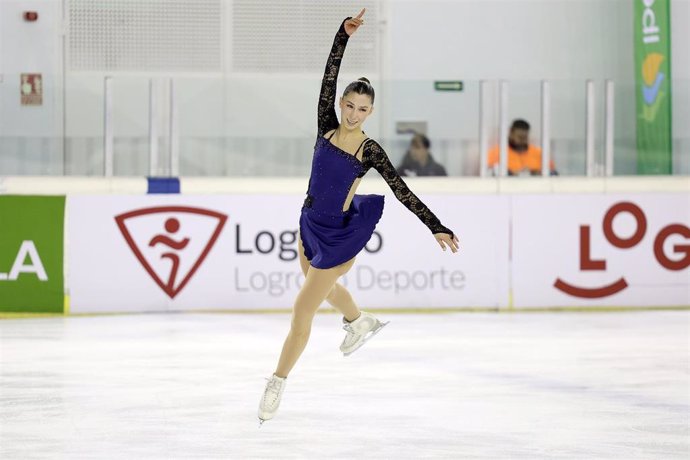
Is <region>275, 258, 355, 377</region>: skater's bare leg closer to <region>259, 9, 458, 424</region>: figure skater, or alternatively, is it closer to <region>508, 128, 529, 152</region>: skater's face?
<region>259, 9, 458, 424</region>: figure skater

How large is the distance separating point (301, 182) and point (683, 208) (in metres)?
3.30

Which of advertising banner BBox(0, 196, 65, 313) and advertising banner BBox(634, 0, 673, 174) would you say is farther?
advertising banner BBox(634, 0, 673, 174)

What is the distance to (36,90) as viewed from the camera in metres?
10.8

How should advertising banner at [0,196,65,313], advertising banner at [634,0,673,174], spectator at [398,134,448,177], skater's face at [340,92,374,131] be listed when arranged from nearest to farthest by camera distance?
1. skater's face at [340,92,374,131]
2. advertising banner at [0,196,65,313]
3. spectator at [398,134,448,177]
4. advertising banner at [634,0,673,174]

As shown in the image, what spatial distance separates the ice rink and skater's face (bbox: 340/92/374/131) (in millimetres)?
1354

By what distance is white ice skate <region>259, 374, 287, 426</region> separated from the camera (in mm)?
5801

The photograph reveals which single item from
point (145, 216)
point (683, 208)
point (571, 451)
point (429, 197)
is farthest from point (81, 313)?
point (571, 451)

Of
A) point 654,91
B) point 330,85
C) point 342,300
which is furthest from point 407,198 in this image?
point 654,91

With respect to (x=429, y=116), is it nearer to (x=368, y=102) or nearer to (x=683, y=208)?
(x=683, y=208)

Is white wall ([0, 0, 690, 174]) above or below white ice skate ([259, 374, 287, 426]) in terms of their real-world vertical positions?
above

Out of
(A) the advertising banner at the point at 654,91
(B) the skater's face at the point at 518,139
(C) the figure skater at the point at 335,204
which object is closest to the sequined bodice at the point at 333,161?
(C) the figure skater at the point at 335,204

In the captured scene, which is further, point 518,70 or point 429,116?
point 518,70

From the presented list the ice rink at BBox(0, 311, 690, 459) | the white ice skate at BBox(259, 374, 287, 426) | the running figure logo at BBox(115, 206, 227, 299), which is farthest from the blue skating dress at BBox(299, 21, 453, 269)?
the running figure logo at BBox(115, 206, 227, 299)

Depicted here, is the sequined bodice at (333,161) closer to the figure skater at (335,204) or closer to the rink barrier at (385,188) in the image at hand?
the figure skater at (335,204)
